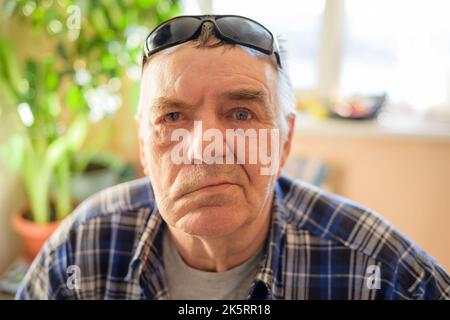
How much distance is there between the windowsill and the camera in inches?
73.6

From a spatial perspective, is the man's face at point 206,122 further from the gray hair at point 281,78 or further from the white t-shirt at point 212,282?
the white t-shirt at point 212,282

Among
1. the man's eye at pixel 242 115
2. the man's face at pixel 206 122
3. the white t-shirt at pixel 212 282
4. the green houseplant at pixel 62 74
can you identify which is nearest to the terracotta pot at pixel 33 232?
the green houseplant at pixel 62 74

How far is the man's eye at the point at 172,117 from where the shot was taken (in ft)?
2.39

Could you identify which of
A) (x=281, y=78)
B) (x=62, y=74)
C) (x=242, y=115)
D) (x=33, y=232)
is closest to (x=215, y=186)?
(x=242, y=115)

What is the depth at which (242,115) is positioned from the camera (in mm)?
734

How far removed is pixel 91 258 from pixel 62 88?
50.4 inches

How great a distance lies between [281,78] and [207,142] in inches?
7.6

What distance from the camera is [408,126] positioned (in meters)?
1.95

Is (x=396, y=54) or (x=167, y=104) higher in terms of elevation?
(x=396, y=54)

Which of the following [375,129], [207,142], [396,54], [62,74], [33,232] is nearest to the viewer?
[207,142]

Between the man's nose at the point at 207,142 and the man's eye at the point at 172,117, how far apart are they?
4 centimetres

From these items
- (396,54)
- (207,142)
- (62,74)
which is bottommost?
(207,142)

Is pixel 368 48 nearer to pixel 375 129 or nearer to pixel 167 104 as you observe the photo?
pixel 375 129

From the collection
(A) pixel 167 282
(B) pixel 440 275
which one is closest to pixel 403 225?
(B) pixel 440 275
